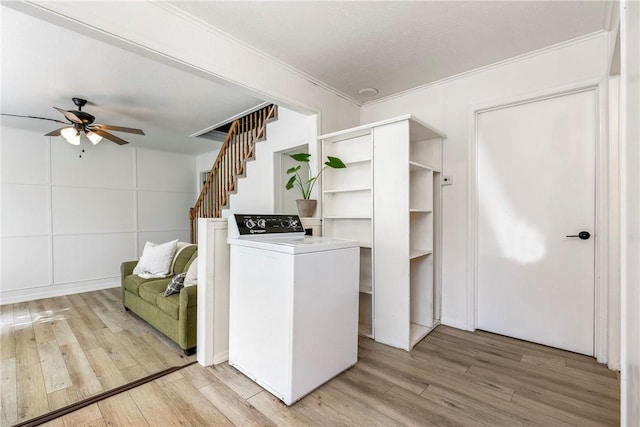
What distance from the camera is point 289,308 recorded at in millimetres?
1737

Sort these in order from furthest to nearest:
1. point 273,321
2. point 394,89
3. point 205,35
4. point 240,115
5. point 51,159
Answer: point 51,159
point 240,115
point 394,89
point 205,35
point 273,321

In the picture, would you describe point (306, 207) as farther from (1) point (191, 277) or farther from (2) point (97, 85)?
(2) point (97, 85)

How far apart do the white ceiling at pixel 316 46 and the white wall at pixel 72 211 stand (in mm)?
1269

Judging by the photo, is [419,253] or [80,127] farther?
[80,127]

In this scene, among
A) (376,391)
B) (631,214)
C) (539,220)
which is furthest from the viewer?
(539,220)

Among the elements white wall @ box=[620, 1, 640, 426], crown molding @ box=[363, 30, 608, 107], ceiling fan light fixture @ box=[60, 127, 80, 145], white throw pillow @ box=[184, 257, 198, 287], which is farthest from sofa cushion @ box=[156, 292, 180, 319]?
crown molding @ box=[363, 30, 608, 107]

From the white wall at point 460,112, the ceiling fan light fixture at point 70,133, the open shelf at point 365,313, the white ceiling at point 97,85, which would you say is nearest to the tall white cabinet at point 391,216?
the open shelf at point 365,313

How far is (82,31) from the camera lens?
1653 millimetres

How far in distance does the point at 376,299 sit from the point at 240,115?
2867mm

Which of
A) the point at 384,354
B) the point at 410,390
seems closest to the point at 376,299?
the point at 384,354

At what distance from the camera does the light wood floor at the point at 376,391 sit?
5.35ft

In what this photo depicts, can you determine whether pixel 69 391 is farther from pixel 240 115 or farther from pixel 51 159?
pixel 51 159

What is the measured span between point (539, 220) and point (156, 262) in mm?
3934

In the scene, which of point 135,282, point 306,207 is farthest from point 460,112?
point 135,282
